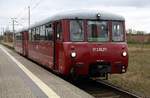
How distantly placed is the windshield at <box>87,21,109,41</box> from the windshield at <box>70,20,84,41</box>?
30cm

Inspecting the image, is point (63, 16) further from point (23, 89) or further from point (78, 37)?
point (23, 89)

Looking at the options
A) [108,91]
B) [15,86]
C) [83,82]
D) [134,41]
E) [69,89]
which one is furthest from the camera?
[134,41]

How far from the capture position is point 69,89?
13688mm

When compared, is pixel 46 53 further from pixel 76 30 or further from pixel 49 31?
pixel 76 30

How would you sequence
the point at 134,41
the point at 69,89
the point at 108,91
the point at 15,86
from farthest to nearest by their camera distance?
1. the point at 134,41
2. the point at 108,91
3. the point at 15,86
4. the point at 69,89

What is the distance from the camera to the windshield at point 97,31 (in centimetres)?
1658

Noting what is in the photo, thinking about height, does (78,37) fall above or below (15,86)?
above

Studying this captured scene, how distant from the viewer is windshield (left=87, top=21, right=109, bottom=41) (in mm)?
16580

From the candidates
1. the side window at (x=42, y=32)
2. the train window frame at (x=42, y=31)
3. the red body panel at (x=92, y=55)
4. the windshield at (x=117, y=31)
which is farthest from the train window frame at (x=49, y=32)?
the windshield at (x=117, y=31)

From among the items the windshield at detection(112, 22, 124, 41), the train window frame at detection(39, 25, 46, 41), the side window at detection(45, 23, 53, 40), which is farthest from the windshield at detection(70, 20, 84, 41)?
the train window frame at detection(39, 25, 46, 41)

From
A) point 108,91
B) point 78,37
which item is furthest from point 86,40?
point 108,91

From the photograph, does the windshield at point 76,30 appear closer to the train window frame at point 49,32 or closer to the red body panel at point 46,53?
the train window frame at point 49,32

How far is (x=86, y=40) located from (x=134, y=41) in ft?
268

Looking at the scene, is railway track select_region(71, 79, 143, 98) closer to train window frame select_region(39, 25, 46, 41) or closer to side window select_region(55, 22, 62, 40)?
side window select_region(55, 22, 62, 40)
